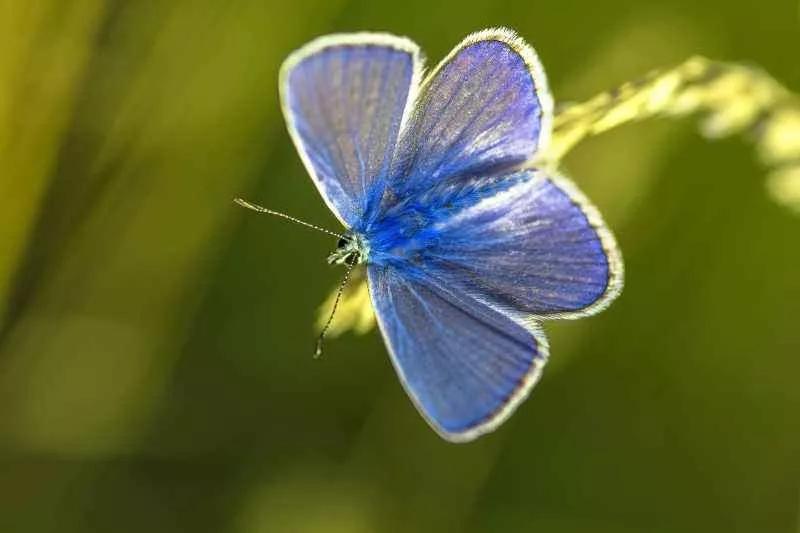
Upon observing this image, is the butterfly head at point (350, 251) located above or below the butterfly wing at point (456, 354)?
above

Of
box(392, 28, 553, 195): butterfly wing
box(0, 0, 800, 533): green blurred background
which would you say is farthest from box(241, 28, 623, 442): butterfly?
box(0, 0, 800, 533): green blurred background

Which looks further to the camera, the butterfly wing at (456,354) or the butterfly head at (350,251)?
the butterfly head at (350,251)

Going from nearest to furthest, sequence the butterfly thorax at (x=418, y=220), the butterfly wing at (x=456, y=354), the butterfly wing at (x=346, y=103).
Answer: the butterfly wing at (x=456, y=354) → the butterfly wing at (x=346, y=103) → the butterfly thorax at (x=418, y=220)

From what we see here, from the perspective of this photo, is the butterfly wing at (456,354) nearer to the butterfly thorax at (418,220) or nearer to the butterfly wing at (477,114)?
the butterfly thorax at (418,220)

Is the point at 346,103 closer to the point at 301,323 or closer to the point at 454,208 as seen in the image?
the point at 454,208

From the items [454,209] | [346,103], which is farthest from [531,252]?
[346,103]

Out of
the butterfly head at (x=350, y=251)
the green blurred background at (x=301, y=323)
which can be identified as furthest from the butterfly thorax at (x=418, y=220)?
the green blurred background at (x=301, y=323)

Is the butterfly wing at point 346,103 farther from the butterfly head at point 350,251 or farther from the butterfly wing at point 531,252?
the butterfly wing at point 531,252

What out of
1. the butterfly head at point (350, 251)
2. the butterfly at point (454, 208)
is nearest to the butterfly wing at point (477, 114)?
the butterfly at point (454, 208)

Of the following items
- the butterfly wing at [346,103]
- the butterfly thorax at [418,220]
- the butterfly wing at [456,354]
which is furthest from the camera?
the butterfly thorax at [418,220]
